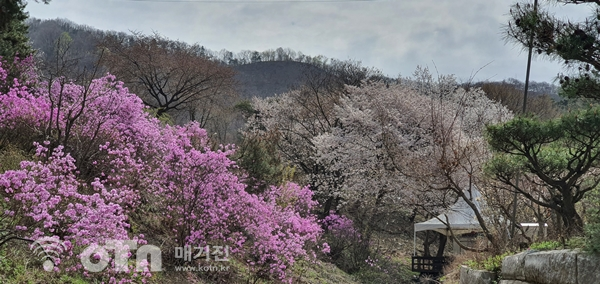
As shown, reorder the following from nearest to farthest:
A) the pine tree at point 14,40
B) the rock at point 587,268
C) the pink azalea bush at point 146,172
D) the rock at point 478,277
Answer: the rock at point 587,268 → the rock at point 478,277 → the pink azalea bush at point 146,172 → the pine tree at point 14,40

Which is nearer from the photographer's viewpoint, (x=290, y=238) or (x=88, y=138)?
(x=88, y=138)

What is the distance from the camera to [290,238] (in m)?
8.38

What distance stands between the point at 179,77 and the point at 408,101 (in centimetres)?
955

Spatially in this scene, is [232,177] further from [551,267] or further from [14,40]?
[14,40]

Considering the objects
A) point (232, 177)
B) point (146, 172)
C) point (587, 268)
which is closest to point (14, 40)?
point (146, 172)

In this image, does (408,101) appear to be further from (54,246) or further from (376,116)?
(54,246)

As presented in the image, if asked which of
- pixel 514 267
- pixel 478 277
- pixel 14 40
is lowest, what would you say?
pixel 478 277

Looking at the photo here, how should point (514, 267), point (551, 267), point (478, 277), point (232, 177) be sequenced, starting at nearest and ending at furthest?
point (551, 267)
point (514, 267)
point (478, 277)
point (232, 177)

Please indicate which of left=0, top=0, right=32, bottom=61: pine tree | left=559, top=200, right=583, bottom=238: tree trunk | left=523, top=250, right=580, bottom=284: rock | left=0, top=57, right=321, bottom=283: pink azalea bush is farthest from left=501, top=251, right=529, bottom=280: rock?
left=0, top=0, right=32, bottom=61: pine tree

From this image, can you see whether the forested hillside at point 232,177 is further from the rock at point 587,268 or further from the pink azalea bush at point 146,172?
the rock at point 587,268

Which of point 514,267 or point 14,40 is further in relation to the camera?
point 14,40

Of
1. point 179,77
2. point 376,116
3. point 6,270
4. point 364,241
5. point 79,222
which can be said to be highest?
point 179,77

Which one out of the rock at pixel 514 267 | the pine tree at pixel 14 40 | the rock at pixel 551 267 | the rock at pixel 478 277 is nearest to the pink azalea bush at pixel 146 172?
the pine tree at pixel 14 40

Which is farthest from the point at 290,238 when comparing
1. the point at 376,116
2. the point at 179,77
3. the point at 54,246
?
the point at 179,77
